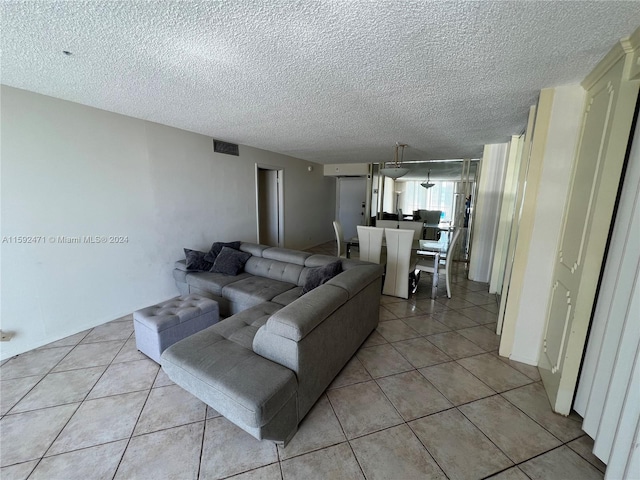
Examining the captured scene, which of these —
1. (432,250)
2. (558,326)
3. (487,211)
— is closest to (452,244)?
(432,250)

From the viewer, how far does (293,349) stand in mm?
1419

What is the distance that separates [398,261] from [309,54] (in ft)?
8.51

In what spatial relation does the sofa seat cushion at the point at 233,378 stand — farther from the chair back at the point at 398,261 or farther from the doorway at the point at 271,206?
the doorway at the point at 271,206

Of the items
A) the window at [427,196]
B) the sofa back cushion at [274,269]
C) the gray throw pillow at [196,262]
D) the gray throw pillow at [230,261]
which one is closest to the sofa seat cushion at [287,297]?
the sofa back cushion at [274,269]

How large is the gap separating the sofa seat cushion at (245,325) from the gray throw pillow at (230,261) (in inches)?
42.1

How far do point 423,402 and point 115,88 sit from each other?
132 inches

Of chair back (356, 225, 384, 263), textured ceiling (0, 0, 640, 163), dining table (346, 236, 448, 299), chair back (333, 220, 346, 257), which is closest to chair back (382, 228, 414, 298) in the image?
chair back (356, 225, 384, 263)

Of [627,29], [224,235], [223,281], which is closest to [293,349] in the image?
[223,281]

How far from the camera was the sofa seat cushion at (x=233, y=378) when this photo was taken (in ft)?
4.06

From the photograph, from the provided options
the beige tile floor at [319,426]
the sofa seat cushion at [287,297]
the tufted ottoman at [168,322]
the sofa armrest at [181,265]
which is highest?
the sofa armrest at [181,265]

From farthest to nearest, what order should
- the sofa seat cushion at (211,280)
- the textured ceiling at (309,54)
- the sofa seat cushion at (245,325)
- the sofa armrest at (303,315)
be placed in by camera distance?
1. the sofa seat cushion at (211,280)
2. the sofa seat cushion at (245,325)
3. the sofa armrest at (303,315)
4. the textured ceiling at (309,54)

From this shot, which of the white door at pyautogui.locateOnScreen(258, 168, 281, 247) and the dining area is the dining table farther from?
the white door at pyautogui.locateOnScreen(258, 168, 281, 247)

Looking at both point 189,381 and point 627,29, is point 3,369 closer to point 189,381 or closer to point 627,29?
point 189,381

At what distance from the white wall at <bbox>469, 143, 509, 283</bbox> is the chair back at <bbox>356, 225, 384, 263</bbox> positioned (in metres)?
1.92
